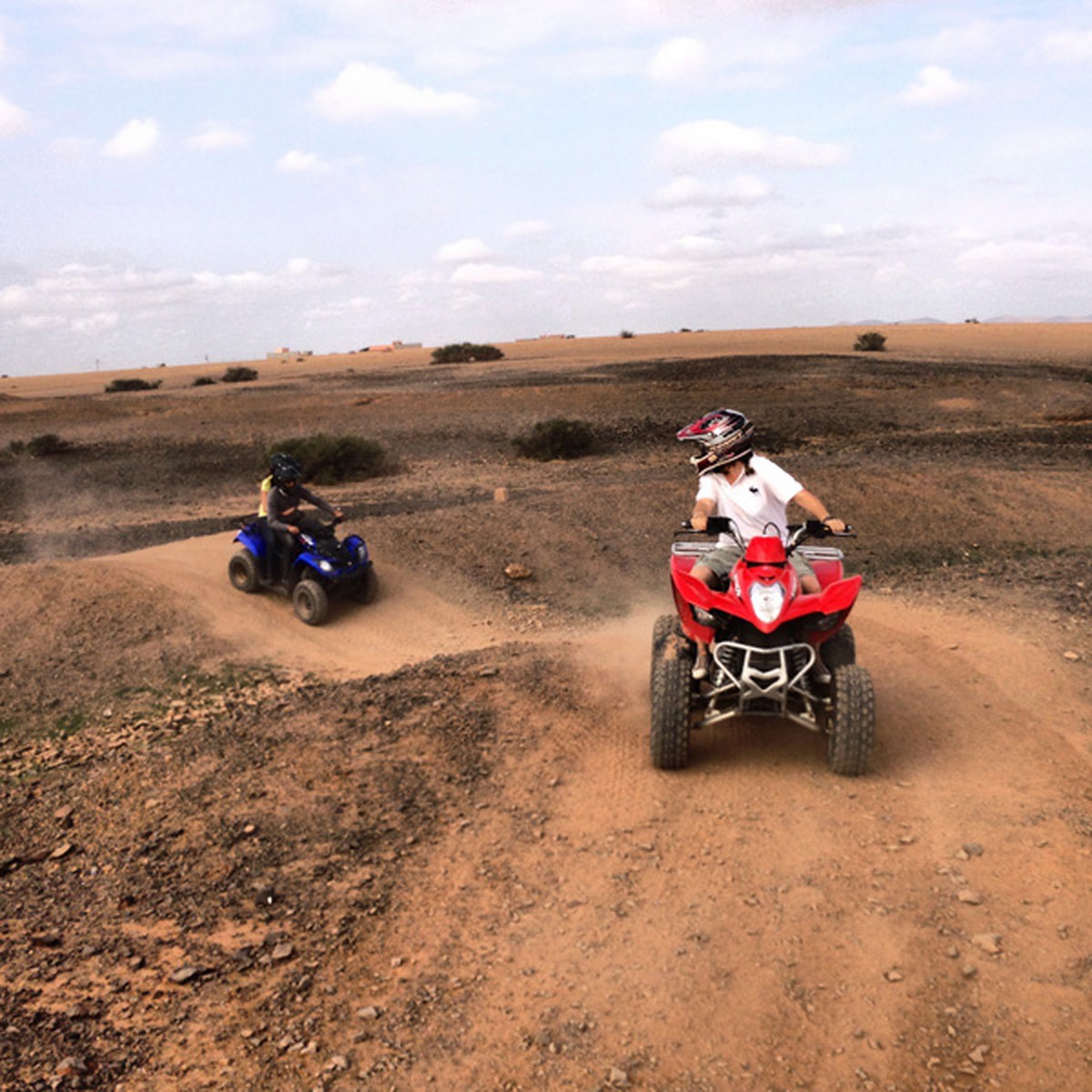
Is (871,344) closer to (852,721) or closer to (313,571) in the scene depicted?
(313,571)

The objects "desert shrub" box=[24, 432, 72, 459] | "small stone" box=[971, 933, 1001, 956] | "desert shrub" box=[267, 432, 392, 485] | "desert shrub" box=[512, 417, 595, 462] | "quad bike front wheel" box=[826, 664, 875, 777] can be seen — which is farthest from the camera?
"desert shrub" box=[24, 432, 72, 459]

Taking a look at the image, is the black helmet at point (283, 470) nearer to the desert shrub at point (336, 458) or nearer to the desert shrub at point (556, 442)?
the desert shrub at point (336, 458)

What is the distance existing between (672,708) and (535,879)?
1.45m

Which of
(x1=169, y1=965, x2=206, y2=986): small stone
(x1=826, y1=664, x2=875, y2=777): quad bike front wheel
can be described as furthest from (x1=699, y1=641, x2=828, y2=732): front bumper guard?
(x1=169, y1=965, x2=206, y2=986): small stone

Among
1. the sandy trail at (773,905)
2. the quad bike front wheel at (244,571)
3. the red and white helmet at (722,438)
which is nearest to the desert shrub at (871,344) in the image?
the quad bike front wheel at (244,571)

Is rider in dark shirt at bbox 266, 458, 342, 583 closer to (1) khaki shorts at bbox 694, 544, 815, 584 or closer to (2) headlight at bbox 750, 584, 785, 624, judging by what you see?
(1) khaki shorts at bbox 694, 544, 815, 584

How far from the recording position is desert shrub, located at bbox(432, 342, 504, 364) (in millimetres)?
56094

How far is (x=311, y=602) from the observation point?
10.6 meters

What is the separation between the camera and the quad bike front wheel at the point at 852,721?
19.6 ft

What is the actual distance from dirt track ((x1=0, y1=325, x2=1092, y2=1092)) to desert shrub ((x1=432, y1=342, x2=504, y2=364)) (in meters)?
48.1

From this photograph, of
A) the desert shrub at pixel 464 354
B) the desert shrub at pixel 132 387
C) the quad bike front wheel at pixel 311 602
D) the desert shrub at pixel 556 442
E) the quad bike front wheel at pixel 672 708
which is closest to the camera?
the quad bike front wheel at pixel 672 708

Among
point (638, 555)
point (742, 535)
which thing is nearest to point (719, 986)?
point (742, 535)

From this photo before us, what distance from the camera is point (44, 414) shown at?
31969 mm

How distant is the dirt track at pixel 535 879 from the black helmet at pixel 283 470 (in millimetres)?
2467
